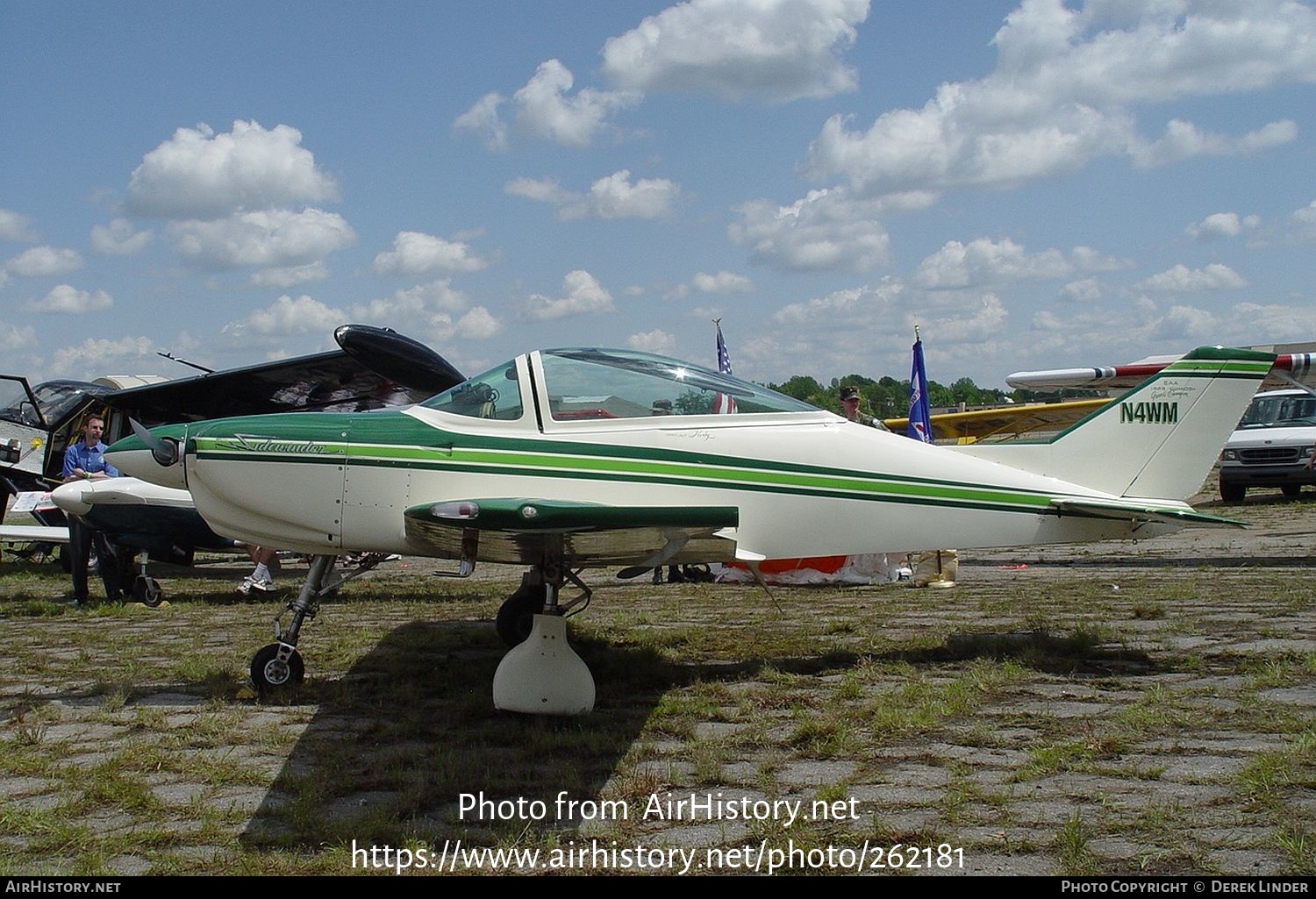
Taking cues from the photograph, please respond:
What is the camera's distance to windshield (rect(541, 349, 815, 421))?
5.22 meters

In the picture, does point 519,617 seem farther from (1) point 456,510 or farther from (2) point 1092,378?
(2) point 1092,378

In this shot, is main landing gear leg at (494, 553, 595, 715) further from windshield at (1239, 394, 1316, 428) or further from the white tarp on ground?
windshield at (1239, 394, 1316, 428)

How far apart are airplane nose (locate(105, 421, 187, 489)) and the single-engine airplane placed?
12 millimetres

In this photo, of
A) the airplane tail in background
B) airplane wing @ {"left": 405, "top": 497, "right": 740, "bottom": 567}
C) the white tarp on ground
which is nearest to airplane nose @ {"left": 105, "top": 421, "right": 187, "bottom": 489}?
airplane wing @ {"left": 405, "top": 497, "right": 740, "bottom": 567}

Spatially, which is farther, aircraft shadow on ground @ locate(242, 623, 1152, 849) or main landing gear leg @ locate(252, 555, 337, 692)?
main landing gear leg @ locate(252, 555, 337, 692)

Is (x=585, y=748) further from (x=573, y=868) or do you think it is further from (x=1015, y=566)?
(x=1015, y=566)

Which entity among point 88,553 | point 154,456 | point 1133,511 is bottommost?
point 88,553

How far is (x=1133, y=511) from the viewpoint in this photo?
5.46m

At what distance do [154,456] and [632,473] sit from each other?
2512 mm

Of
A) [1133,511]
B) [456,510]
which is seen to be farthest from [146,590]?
[1133,511]

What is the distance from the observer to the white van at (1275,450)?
16391 mm

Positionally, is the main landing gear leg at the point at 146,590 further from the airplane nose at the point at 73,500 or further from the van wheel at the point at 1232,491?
the van wheel at the point at 1232,491

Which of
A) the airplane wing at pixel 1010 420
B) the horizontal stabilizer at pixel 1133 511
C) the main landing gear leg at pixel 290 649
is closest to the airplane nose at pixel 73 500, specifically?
the main landing gear leg at pixel 290 649
